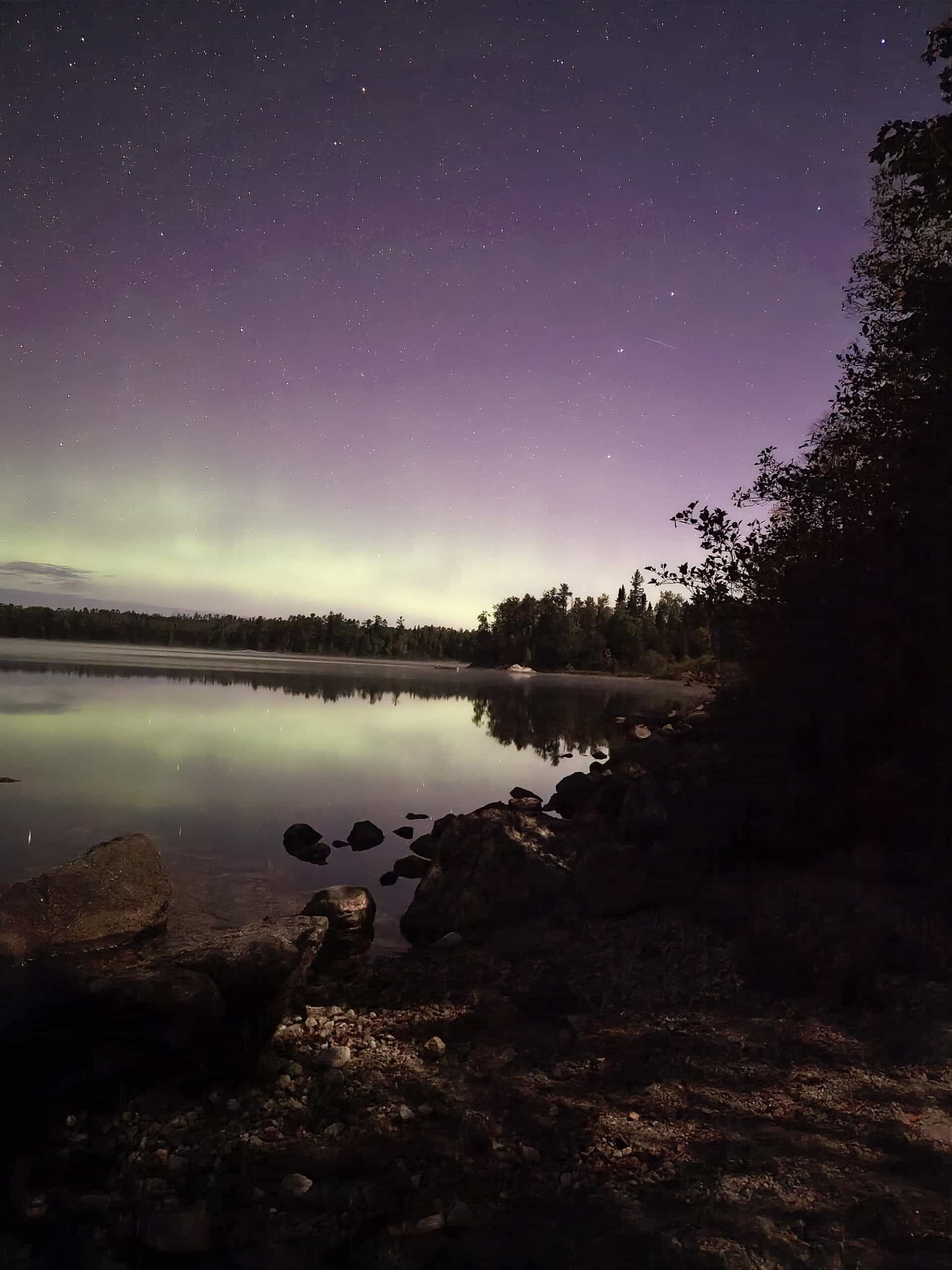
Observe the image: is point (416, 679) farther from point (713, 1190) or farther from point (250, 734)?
point (713, 1190)

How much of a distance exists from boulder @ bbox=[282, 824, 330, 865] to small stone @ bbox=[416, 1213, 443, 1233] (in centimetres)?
1181

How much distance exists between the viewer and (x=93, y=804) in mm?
20344

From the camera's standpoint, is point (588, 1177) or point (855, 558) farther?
point (855, 558)

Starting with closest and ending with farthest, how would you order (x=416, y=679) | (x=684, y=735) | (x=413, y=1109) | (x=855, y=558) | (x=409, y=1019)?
1. (x=413, y=1109)
2. (x=409, y=1019)
3. (x=855, y=558)
4. (x=684, y=735)
5. (x=416, y=679)

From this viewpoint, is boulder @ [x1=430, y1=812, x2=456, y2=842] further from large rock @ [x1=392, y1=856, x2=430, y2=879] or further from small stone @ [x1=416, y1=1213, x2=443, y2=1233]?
small stone @ [x1=416, y1=1213, x2=443, y2=1233]

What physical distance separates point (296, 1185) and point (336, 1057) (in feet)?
6.28

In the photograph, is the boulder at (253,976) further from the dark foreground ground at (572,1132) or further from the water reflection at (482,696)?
the water reflection at (482,696)

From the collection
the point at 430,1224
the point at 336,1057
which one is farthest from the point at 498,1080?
the point at 430,1224

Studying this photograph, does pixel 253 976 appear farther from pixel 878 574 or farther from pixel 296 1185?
pixel 878 574

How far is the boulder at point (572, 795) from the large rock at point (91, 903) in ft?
36.0

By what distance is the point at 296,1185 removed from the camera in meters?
5.25

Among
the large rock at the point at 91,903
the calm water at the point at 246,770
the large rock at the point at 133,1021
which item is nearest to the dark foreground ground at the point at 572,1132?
the large rock at the point at 133,1021

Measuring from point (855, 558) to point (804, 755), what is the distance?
3.59m

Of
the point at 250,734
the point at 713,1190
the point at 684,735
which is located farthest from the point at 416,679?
the point at 713,1190
